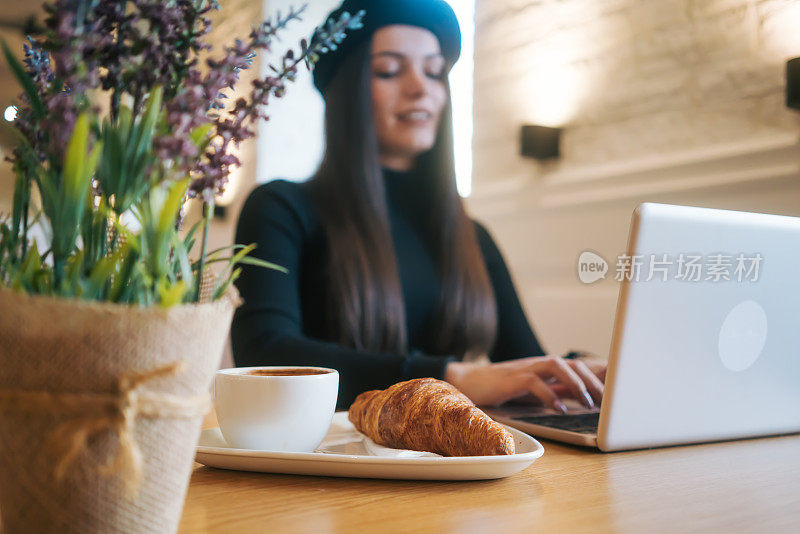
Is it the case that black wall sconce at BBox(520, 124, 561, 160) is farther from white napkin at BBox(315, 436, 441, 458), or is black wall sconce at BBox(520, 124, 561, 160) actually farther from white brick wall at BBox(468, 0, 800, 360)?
white napkin at BBox(315, 436, 441, 458)

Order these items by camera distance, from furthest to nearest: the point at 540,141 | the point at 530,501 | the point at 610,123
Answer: the point at 540,141 < the point at 610,123 < the point at 530,501

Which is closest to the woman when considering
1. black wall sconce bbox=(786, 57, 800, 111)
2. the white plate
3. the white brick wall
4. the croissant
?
the white brick wall

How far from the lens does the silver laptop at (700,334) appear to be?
2.13ft

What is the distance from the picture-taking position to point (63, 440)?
311 mm

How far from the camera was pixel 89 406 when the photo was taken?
31 centimetres

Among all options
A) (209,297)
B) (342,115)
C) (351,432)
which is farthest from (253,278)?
(209,297)

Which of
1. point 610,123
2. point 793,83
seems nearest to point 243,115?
point 793,83

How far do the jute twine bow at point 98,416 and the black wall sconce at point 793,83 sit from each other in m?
1.67

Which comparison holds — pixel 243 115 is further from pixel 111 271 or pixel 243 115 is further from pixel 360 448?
pixel 360 448

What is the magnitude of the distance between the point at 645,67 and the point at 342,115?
98 centimetres

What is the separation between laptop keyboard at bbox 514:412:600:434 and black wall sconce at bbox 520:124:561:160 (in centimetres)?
153

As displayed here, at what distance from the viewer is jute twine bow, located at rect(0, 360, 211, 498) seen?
12.2 inches

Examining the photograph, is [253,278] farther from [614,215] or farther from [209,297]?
[614,215]

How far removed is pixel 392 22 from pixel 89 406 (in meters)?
1.64
